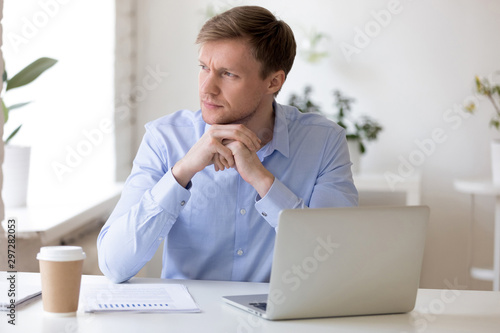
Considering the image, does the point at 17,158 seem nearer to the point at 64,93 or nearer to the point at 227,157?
the point at 64,93

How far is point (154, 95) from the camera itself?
3.42 m

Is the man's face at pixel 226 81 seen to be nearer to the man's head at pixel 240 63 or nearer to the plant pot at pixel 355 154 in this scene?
the man's head at pixel 240 63

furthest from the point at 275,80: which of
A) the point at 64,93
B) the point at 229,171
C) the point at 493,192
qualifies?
the point at 493,192

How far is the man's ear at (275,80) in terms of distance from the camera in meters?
1.72

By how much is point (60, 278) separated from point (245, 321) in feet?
1.07

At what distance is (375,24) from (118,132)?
4.60ft

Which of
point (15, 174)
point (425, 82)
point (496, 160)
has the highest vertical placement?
point (425, 82)

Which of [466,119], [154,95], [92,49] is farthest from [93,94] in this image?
[466,119]

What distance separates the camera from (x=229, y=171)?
1.63 meters

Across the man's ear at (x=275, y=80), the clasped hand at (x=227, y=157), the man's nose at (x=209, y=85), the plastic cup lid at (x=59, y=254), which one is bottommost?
the plastic cup lid at (x=59, y=254)

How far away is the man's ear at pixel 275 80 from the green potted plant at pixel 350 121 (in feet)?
4.35

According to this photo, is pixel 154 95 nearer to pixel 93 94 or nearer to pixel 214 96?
pixel 93 94

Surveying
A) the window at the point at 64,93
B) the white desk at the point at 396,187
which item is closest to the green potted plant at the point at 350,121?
the white desk at the point at 396,187

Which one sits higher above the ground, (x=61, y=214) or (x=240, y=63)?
(x=240, y=63)
